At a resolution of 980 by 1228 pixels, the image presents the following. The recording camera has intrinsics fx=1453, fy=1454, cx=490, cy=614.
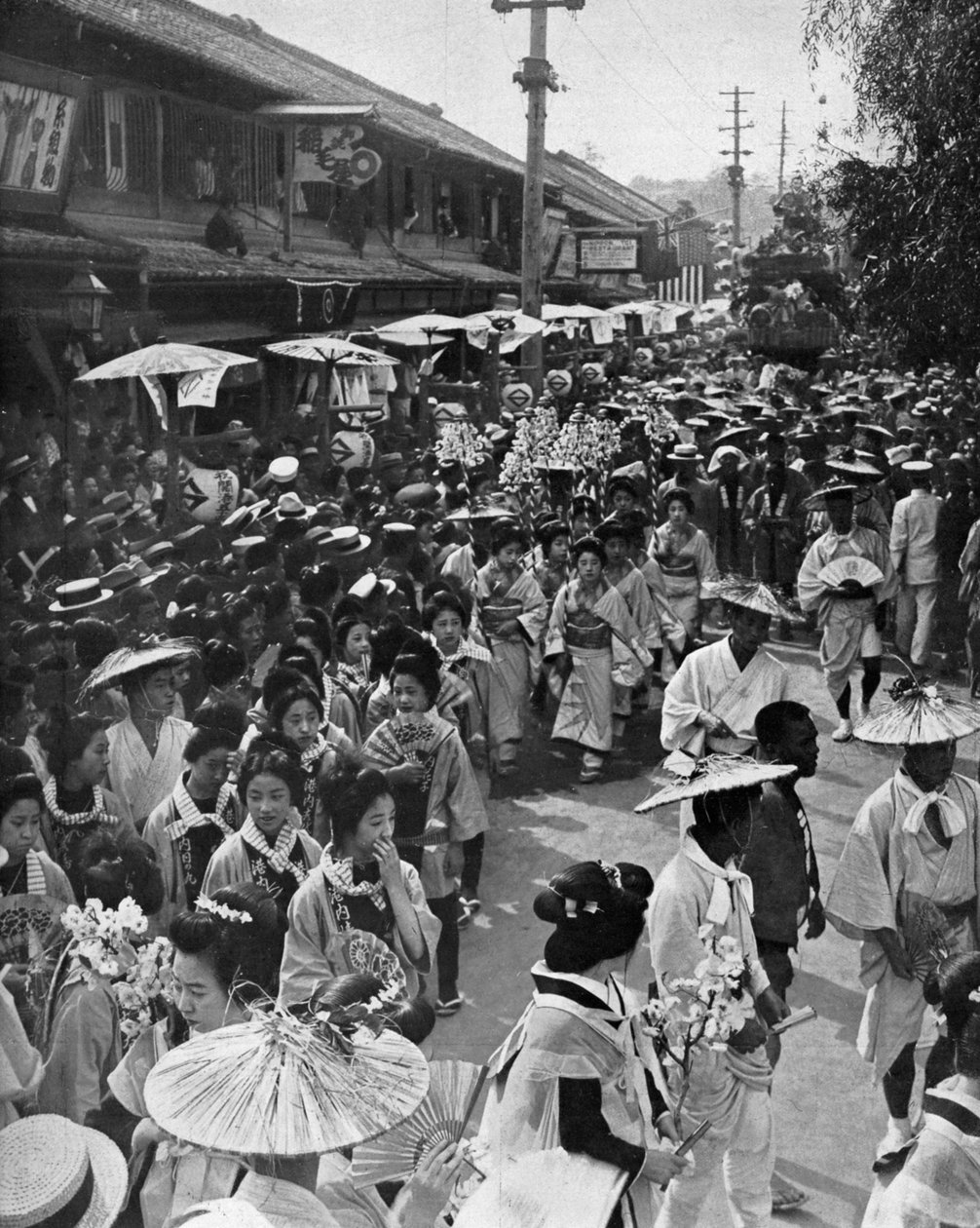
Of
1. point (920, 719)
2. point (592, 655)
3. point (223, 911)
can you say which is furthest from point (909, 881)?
point (592, 655)

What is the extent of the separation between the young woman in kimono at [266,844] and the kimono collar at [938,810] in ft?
6.45

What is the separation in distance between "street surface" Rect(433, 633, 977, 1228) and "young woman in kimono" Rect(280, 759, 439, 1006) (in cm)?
121

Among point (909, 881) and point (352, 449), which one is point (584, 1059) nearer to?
point (909, 881)

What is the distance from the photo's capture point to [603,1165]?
3.30 meters

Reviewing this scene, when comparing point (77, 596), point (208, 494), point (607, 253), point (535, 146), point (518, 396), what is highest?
point (607, 253)

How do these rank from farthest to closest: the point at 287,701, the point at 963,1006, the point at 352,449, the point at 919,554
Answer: the point at 352,449
the point at 919,554
the point at 287,701
the point at 963,1006

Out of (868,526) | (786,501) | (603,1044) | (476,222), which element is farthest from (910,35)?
(476,222)

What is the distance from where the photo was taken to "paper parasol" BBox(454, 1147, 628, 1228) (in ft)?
10.7

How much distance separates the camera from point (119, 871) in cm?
458

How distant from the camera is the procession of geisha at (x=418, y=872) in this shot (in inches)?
129

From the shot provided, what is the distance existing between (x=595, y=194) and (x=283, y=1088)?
30159 millimetres

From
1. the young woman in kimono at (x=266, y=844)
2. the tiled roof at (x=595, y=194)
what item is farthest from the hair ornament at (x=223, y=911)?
the tiled roof at (x=595, y=194)

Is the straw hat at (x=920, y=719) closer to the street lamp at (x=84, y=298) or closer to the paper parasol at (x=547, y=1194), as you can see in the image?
the paper parasol at (x=547, y=1194)

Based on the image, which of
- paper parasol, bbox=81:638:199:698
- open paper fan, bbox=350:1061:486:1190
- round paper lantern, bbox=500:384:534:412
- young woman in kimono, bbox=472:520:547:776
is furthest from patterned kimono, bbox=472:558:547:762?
round paper lantern, bbox=500:384:534:412
